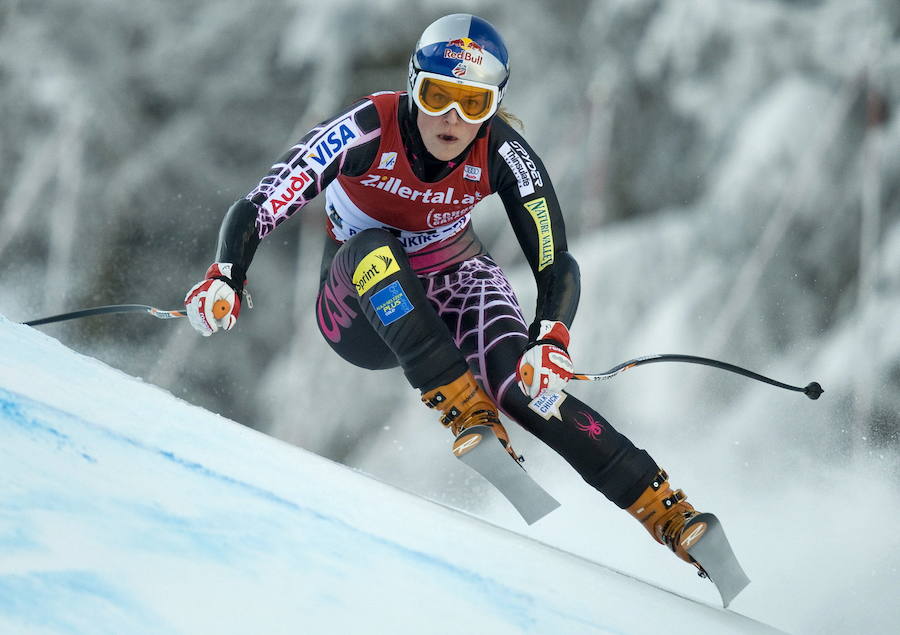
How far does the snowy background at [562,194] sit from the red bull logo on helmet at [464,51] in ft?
11.8

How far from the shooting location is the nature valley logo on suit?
2.23 metres

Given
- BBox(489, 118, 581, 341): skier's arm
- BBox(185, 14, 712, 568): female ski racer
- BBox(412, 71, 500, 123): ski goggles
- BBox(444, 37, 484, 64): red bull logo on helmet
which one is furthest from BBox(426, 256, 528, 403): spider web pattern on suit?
BBox(444, 37, 484, 64): red bull logo on helmet

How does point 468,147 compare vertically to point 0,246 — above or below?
below

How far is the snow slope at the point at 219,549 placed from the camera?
1093 millimetres

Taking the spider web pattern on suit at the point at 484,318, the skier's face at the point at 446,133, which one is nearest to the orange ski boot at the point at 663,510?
the spider web pattern on suit at the point at 484,318

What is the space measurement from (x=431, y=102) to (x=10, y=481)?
4.63 feet

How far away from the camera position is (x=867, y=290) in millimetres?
6285

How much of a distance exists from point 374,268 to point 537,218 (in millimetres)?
463

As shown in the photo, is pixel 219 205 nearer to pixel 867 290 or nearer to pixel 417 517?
pixel 867 290

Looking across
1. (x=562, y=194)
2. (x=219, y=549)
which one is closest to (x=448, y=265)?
(x=219, y=549)

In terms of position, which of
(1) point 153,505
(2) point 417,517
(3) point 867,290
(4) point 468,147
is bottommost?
(1) point 153,505

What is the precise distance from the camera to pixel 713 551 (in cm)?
212

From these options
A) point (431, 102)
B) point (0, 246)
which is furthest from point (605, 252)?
point (431, 102)

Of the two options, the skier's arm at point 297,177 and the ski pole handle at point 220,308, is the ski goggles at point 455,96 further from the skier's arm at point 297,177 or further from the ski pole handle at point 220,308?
the ski pole handle at point 220,308
